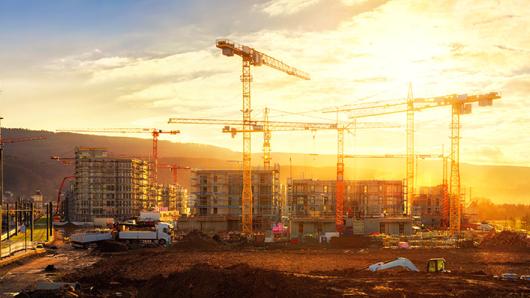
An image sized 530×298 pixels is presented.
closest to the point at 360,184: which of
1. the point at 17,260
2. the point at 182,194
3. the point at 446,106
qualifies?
the point at 446,106

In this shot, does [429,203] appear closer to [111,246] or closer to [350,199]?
[350,199]

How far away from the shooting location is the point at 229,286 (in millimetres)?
23875

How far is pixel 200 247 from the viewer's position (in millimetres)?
54750

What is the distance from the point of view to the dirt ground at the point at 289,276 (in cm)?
2422

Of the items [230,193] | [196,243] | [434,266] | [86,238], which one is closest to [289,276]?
[434,266]

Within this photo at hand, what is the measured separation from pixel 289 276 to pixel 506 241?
36.9m

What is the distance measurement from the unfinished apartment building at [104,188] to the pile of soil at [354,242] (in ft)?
224

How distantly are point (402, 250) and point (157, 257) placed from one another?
71.2ft

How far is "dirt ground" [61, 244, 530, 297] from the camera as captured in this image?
79.5 ft

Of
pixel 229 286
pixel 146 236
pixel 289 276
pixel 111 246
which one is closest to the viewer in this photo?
pixel 229 286

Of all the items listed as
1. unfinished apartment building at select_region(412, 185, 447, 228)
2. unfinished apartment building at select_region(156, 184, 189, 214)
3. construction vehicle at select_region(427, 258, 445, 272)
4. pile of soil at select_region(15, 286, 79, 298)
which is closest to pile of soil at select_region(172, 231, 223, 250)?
construction vehicle at select_region(427, 258, 445, 272)

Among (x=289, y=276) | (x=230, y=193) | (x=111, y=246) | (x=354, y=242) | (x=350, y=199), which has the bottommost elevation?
(x=354, y=242)

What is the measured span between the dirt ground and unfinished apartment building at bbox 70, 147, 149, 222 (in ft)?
236

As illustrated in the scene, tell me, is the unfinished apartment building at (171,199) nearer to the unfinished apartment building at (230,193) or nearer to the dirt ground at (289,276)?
the unfinished apartment building at (230,193)
